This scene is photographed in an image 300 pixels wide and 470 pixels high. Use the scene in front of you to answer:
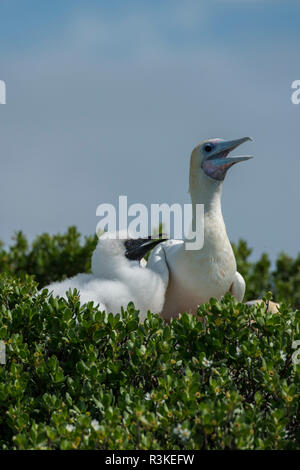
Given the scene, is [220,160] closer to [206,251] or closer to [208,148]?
[208,148]

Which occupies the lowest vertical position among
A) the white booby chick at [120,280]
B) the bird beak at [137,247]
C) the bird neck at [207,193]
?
the white booby chick at [120,280]

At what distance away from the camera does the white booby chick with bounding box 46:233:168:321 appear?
6578mm

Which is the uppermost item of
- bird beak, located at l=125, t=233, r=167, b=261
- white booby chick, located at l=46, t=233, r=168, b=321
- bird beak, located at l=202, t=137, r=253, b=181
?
bird beak, located at l=202, t=137, r=253, b=181


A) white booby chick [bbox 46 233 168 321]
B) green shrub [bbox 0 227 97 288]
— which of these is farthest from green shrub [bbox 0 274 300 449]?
green shrub [bbox 0 227 97 288]

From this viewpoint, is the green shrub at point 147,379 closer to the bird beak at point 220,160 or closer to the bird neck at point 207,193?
the bird neck at point 207,193

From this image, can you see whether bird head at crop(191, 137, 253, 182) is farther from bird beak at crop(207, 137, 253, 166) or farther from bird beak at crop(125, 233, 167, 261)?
bird beak at crop(125, 233, 167, 261)

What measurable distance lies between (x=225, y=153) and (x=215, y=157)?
120mm

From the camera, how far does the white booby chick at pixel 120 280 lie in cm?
658

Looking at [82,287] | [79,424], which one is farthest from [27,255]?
[79,424]

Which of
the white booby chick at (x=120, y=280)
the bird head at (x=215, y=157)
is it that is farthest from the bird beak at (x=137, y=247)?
the bird head at (x=215, y=157)

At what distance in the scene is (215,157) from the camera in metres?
6.98
